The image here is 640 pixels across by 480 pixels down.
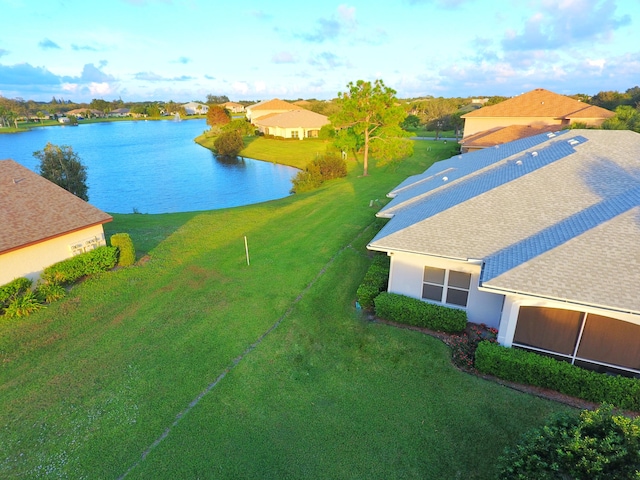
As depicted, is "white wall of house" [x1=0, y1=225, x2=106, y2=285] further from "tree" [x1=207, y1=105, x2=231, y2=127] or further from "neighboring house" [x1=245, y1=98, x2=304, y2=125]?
"neighboring house" [x1=245, y1=98, x2=304, y2=125]

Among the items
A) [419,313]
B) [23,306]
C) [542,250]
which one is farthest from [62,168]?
[542,250]

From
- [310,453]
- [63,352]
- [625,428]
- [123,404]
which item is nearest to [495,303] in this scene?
[625,428]

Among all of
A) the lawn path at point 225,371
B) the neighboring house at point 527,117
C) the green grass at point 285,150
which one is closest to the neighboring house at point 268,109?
the green grass at point 285,150

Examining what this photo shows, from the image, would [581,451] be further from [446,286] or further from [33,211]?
[33,211]

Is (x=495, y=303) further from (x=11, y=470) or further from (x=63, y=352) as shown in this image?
(x=63, y=352)

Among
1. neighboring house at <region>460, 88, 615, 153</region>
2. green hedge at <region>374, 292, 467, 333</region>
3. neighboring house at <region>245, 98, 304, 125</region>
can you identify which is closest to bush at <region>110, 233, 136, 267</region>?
green hedge at <region>374, 292, 467, 333</region>

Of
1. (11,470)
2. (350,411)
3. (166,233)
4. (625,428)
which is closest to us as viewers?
(625,428)
